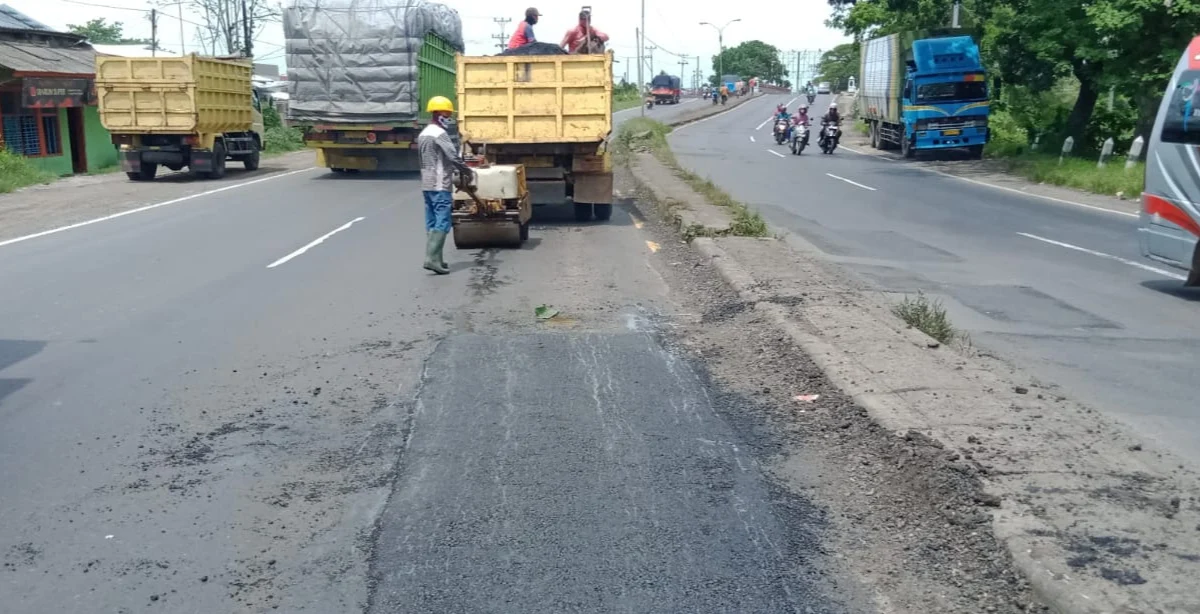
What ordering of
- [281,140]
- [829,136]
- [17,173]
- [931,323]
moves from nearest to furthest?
1. [931,323]
2. [17,173]
3. [829,136]
4. [281,140]

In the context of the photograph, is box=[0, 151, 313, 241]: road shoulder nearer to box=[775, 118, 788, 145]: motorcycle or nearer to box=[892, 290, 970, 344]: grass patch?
box=[892, 290, 970, 344]: grass patch

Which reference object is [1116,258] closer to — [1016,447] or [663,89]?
[1016,447]

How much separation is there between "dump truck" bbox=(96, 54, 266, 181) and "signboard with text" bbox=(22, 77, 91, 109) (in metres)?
4.79

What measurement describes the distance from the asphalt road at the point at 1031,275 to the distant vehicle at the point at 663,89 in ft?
223

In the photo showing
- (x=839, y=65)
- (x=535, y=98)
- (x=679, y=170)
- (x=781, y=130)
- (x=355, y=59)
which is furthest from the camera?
(x=839, y=65)

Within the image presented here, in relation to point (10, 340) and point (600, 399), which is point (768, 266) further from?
point (10, 340)

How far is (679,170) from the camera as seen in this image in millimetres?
24594

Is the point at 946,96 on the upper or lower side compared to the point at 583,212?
upper

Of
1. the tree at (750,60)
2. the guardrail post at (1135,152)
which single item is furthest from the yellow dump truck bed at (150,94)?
the tree at (750,60)

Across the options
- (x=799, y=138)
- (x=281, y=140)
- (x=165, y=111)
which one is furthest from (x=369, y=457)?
(x=281, y=140)

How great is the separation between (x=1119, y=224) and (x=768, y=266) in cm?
936

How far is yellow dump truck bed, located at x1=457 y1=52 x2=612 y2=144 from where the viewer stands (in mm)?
15344

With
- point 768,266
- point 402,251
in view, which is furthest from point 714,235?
point 402,251

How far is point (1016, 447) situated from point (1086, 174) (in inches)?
852
